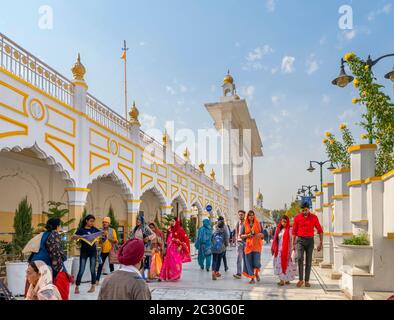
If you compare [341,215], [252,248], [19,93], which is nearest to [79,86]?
[19,93]

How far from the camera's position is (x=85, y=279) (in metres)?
→ 8.28

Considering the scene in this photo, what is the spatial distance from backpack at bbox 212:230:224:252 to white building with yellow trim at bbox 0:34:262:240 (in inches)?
145

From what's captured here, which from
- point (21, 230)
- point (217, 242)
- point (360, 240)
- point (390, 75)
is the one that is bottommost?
point (217, 242)

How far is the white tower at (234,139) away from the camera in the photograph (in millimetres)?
33125

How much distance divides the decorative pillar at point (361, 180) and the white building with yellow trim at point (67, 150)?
6372 mm

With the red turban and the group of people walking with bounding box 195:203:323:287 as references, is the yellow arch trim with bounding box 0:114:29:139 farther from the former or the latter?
the red turban

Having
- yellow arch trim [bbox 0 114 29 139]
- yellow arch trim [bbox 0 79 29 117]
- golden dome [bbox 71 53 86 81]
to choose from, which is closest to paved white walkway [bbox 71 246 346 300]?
yellow arch trim [bbox 0 114 29 139]

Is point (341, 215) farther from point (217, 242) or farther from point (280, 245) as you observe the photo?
point (217, 242)

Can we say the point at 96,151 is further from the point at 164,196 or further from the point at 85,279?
the point at 164,196

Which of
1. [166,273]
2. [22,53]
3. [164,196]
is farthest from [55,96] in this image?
[164,196]

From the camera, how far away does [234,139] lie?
3400 centimetres

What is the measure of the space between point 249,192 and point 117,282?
37479 mm

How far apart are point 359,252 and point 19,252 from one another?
6.58m

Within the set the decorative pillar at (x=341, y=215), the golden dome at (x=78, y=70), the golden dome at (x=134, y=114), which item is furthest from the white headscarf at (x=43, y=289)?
the golden dome at (x=134, y=114)
